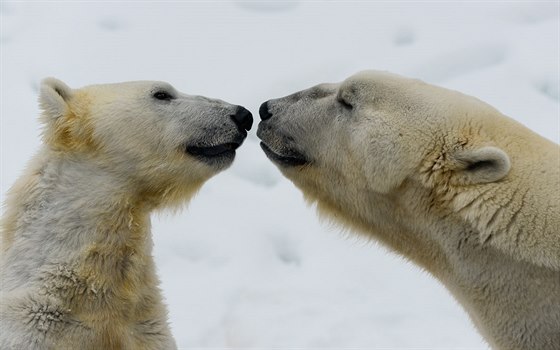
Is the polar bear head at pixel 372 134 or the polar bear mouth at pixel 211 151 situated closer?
the polar bear head at pixel 372 134

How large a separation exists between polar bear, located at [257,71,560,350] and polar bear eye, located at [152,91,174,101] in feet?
2.17

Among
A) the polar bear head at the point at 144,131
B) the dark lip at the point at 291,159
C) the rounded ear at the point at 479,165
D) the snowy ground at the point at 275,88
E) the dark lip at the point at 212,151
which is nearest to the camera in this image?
the rounded ear at the point at 479,165

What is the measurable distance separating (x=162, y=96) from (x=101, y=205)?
59 cm

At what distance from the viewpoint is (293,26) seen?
8.30 meters

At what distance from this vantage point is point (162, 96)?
3.64 meters

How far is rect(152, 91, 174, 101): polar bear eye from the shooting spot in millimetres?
3619

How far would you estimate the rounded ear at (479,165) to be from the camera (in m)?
2.67

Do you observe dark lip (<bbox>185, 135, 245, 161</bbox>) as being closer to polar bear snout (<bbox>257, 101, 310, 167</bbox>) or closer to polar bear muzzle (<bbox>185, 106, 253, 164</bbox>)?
polar bear muzzle (<bbox>185, 106, 253, 164</bbox>)

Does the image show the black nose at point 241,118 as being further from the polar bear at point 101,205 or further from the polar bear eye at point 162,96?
the polar bear eye at point 162,96

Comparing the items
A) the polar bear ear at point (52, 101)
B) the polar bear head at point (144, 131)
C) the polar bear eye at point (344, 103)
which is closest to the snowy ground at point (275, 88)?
the polar bear head at point (144, 131)

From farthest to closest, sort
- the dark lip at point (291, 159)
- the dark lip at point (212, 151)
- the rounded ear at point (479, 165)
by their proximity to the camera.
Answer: the dark lip at point (212, 151) < the dark lip at point (291, 159) < the rounded ear at point (479, 165)

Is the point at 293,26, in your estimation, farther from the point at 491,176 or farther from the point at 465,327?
the point at 491,176

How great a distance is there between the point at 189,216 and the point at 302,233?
Result: 0.79m

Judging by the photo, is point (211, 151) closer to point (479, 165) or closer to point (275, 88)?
point (479, 165)
